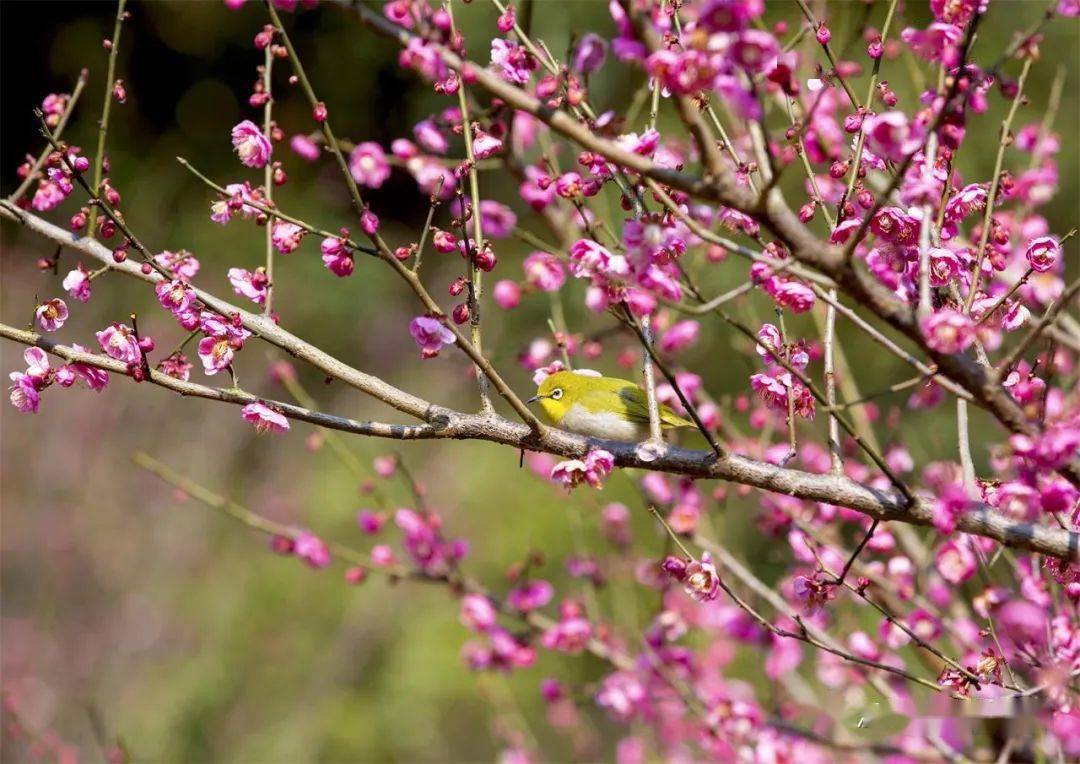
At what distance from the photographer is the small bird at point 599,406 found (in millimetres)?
2934

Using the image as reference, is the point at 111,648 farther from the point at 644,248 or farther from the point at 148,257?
the point at 644,248

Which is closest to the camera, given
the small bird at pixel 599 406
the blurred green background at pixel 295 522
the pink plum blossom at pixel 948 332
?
the pink plum blossom at pixel 948 332

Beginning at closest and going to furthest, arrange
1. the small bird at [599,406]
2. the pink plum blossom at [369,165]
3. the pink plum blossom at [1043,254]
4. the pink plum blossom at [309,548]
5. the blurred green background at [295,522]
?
the pink plum blossom at [369,165] < the pink plum blossom at [1043,254] < the small bird at [599,406] < the pink plum blossom at [309,548] < the blurred green background at [295,522]

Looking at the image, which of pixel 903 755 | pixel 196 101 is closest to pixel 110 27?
pixel 196 101

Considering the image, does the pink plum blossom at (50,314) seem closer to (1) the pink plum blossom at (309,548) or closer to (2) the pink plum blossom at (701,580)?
(2) the pink plum blossom at (701,580)

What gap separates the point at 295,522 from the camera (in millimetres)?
6566

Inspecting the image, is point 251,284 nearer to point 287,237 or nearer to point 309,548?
point 287,237

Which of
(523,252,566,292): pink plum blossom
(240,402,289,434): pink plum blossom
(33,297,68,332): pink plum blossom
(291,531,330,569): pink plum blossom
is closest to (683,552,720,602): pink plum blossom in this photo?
(523,252,566,292): pink plum blossom

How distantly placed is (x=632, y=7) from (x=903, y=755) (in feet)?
6.73

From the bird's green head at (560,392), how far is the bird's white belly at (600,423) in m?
0.03

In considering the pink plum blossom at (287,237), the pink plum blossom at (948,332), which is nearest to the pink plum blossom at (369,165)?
the pink plum blossom at (287,237)

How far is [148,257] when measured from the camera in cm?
167

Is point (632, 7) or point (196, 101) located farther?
point (196, 101)

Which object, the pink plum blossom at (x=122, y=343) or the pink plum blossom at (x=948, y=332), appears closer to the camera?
the pink plum blossom at (x=948, y=332)
